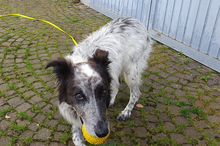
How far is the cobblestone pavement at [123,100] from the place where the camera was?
359 cm

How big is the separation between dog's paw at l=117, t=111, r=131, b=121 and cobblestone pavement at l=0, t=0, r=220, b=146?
10 cm

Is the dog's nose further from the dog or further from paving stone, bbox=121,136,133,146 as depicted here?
paving stone, bbox=121,136,133,146

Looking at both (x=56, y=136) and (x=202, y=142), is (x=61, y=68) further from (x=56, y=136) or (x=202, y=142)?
(x=202, y=142)

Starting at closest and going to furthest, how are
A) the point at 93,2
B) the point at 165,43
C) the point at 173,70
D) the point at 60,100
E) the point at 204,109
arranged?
the point at 60,100, the point at 204,109, the point at 173,70, the point at 165,43, the point at 93,2

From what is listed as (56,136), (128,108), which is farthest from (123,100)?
(56,136)

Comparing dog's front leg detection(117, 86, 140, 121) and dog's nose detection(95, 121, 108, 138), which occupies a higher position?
dog's nose detection(95, 121, 108, 138)

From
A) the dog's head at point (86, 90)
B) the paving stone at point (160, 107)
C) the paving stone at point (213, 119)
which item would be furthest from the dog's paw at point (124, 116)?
the paving stone at point (213, 119)

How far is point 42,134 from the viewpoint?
356 cm

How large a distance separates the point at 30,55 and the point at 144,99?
3.77m

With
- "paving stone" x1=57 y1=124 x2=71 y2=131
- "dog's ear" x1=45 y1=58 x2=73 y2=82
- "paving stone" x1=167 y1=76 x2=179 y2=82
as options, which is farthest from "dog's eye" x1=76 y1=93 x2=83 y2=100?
"paving stone" x1=167 y1=76 x2=179 y2=82

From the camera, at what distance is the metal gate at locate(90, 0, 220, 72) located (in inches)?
213

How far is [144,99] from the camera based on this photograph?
4.55m

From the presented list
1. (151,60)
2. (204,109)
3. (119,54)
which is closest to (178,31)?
(151,60)

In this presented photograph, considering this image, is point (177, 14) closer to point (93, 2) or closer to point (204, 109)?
point (204, 109)
